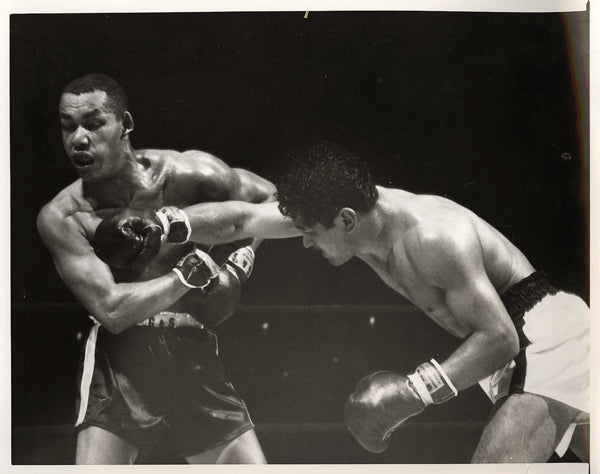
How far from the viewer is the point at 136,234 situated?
2027 mm

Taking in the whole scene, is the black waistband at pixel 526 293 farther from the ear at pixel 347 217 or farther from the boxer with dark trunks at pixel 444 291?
the ear at pixel 347 217

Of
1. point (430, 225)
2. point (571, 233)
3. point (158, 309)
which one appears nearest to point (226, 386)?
point (158, 309)

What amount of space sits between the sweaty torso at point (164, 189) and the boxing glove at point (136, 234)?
0.8 inches

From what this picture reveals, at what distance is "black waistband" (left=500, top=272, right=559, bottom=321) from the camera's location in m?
2.05

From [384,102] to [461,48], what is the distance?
0.27 metres

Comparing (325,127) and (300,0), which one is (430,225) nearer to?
(325,127)

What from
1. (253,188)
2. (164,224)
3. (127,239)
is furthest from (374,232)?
(127,239)

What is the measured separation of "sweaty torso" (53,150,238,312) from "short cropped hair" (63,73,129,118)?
14cm

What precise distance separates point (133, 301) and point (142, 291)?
4 centimetres

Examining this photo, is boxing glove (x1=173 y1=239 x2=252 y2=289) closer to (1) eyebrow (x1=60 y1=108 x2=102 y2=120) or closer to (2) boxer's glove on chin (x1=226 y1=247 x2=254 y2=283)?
(2) boxer's glove on chin (x1=226 y1=247 x2=254 y2=283)

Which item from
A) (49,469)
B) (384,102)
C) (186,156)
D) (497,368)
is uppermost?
(384,102)

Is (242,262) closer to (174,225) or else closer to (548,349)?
(174,225)

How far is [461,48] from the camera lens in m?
2.08

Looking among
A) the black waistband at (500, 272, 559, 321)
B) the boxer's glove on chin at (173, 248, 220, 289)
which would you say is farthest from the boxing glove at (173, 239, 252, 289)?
the black waistband at (500, 272, 559, 321)
